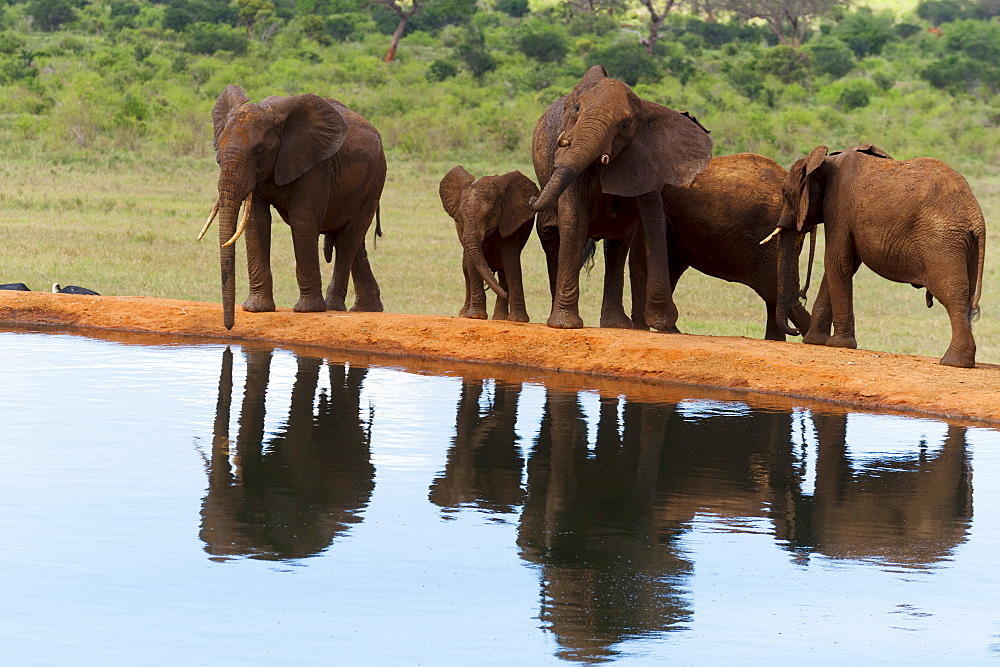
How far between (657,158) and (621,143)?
0.31 m

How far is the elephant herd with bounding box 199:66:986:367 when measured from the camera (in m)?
10.5

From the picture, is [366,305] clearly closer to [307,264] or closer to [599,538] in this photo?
[307,264]

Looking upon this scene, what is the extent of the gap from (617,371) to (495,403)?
1.36 m

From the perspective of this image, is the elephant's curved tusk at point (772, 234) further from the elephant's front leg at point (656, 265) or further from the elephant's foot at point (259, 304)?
the elephant's foot at point (259, 304)

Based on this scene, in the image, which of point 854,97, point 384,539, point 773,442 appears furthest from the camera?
point 854,97

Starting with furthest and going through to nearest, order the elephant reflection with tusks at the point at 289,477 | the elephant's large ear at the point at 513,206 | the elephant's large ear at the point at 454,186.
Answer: the elephant's large ear at the point at 454,186 → the elephant's large ear at the point at 513,206 → the elephant reflection with tusks at the point at 289,477

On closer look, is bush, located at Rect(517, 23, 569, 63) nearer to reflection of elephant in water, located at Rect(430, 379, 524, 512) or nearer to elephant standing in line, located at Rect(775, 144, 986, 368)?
elephant standing in line, located at Rect(775, 144, 986, 368)

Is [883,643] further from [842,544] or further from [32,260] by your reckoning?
[32,260]

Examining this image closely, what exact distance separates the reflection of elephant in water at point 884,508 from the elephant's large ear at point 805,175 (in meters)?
2.80

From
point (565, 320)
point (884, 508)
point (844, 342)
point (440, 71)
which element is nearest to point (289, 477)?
point (884, 508)

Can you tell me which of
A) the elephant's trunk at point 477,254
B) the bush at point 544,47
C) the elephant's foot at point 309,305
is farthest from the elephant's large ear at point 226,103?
the bush at point 544,47

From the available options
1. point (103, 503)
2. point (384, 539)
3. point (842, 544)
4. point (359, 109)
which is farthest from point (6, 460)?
point (359, 109)

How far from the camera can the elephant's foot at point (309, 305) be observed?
12461 mm

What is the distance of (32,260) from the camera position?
16812mm
